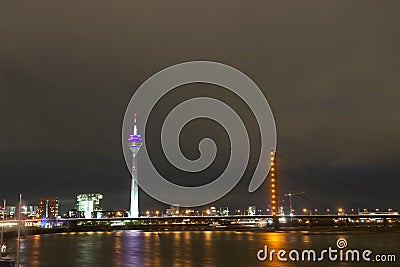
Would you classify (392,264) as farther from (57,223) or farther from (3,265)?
(57,223)

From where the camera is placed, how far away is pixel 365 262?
26.5 meters

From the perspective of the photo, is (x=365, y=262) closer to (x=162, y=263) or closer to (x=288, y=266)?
(x=288, y=266)

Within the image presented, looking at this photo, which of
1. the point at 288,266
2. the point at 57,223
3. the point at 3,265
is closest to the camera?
the point at 3,265

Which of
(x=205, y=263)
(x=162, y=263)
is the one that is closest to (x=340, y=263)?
(x=205, y=263)

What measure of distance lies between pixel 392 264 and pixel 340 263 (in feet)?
9.32

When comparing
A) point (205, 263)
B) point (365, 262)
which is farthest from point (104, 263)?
point (365, 262)

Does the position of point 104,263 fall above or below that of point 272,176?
below

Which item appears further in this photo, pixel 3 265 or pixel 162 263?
pixel 162 263

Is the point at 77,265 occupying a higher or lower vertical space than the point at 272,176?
lower

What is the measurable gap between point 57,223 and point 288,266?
163967 millimetres

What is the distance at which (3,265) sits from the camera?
16.1 m

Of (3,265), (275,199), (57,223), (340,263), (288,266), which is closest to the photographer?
(3,265)

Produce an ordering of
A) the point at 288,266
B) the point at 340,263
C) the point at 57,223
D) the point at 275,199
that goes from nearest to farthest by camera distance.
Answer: the point at 288,266 → the point at 340,263 → the point at 275,199 → the point at 57,223

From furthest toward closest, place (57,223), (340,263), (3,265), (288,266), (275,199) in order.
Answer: (57,223)
(275,199)
(340,263)
(288,266)
(3,265)
